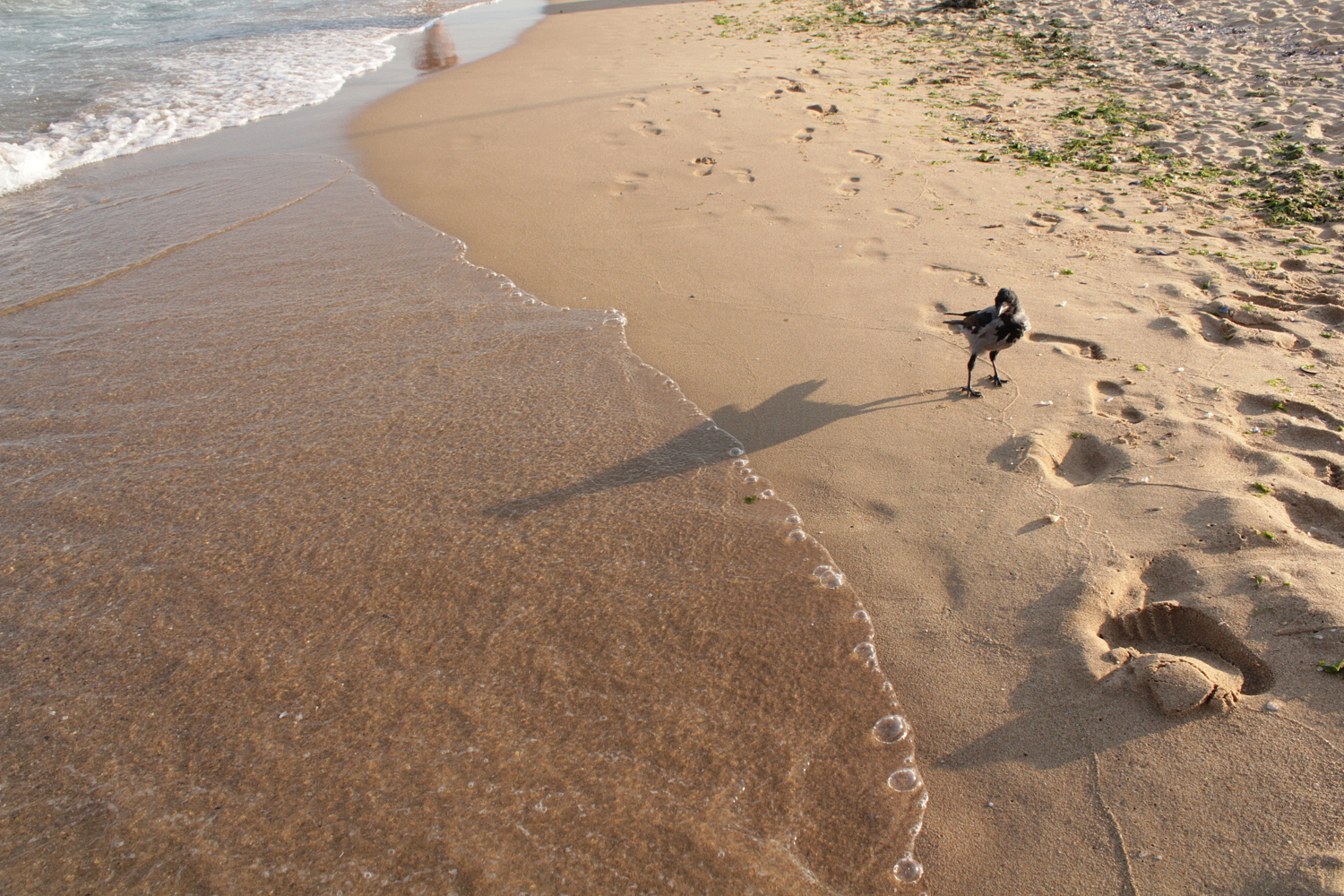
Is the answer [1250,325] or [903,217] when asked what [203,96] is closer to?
[903,217]

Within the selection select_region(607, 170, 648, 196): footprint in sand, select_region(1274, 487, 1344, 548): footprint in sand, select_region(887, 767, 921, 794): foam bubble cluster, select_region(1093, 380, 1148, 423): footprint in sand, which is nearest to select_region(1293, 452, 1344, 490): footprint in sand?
select_region(1274, 487, 1344, 548): footprint in sand

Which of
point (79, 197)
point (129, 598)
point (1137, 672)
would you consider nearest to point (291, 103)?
point (79, 197)

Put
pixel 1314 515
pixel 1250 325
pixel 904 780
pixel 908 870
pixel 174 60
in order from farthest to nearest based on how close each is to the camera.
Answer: pixel 174 60
pixel 1250 325
pixel 1314 515
pixel 904 780
pixel 908 870

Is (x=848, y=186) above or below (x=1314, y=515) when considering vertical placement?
above

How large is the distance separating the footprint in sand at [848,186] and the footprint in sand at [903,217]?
1.38 feet

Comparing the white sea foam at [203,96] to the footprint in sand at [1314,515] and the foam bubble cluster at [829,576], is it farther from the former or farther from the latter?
the footprint in sand at [1314,515]

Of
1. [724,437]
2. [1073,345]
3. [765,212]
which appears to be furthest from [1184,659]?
[765,212]

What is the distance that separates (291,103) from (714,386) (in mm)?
8201

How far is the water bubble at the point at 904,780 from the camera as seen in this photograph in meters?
2.05

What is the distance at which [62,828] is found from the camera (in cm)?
196

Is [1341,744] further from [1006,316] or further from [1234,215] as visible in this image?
[1234,215]

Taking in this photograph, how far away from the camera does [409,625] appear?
2514 mm

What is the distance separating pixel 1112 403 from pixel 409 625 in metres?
3.19

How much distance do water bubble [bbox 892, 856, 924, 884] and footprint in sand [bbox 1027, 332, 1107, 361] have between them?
2.80 meters
